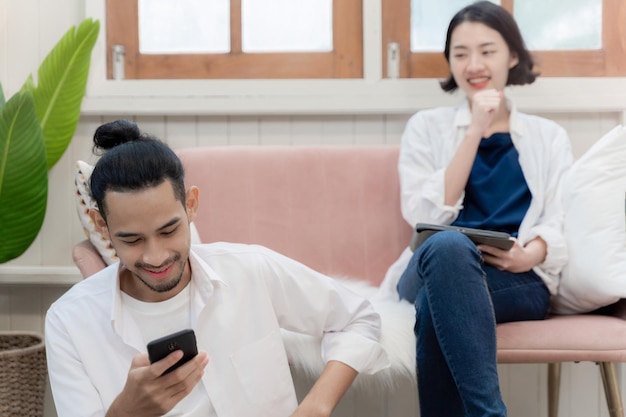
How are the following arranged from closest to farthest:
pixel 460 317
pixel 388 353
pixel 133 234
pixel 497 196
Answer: pixel 133 234 < pixel 460 317 < pixel 388 353 < pixel 497 196

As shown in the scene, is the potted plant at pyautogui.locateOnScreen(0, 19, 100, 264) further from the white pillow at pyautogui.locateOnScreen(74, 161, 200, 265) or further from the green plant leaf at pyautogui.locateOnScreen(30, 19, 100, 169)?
the white pillow at pyautogui.locateOnScreen(74, 161, 200, 265)

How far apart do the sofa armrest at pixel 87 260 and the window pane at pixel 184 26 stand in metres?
0.89

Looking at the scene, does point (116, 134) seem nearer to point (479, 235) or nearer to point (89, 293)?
point (89, 293)

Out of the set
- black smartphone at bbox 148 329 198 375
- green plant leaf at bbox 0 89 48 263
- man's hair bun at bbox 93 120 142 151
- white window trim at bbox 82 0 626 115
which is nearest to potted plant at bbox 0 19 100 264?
green plant leaf at bbox 0 89 48 263

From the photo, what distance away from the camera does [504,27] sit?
2061mm

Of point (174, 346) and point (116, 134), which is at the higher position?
point (116, 134)

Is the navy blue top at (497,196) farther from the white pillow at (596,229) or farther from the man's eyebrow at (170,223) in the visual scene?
the man's eyebrow at (170,223)

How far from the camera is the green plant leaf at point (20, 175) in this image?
2053 mm

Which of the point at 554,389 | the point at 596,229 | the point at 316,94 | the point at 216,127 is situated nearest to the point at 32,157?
the point at 216,127

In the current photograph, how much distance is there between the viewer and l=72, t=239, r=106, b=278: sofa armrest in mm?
1782

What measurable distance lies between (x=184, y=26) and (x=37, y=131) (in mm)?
647

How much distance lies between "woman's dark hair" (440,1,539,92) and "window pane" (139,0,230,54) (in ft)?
2.54

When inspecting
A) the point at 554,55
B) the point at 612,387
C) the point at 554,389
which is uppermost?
the point at 554,55

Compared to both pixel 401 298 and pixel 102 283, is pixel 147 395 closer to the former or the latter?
pixel 102 283
